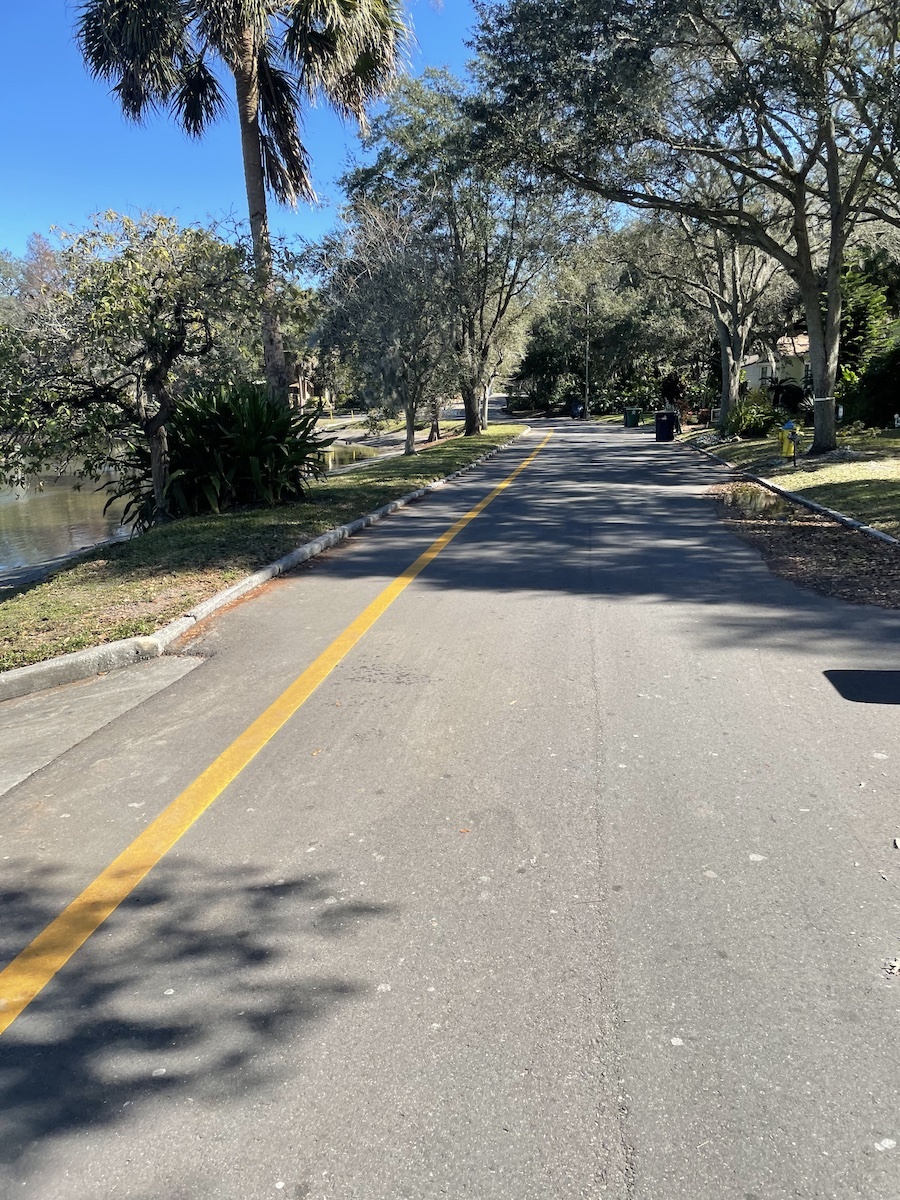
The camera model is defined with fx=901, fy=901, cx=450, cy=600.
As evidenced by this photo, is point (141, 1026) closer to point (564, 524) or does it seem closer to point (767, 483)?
point (564, 524)

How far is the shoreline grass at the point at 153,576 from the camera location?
279 inches

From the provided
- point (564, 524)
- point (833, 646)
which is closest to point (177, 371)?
point (564, 524)

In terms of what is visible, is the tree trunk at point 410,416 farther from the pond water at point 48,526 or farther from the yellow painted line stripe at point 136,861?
the yellow painted line stripe at point 136,861

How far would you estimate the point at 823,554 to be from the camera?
32.4 ft

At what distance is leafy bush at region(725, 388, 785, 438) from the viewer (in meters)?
27.3

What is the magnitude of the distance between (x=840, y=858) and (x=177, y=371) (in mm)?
11134

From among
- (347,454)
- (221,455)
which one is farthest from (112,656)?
(347,454)

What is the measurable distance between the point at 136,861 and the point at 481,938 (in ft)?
5.15

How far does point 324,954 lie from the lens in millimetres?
3141

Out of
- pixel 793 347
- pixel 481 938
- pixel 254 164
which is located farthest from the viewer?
pixel 793 347

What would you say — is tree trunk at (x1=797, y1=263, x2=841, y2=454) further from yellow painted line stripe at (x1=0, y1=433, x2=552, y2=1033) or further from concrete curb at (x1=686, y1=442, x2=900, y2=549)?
yellow painted line stripe at (x1=0, y1=433, x2=552, y2=1033)

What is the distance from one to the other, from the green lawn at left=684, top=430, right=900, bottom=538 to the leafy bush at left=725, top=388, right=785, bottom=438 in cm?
122

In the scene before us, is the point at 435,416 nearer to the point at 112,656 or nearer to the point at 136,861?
the point at 112,656

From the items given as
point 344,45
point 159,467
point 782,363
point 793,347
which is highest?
point 344,45
